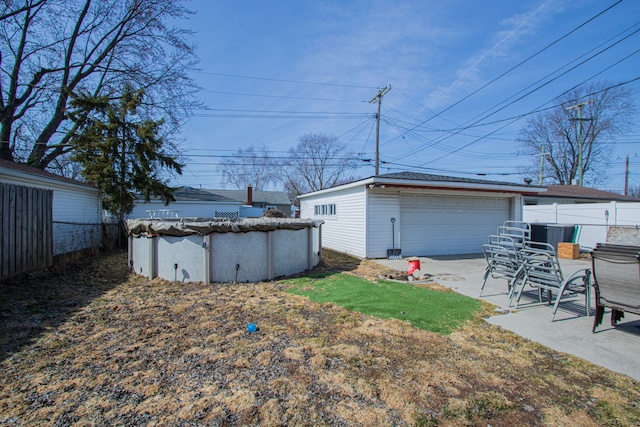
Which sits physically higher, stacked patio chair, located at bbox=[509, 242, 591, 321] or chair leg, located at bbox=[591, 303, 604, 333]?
stacked patio chair, located at bbox=[509, 242, 591, 321]

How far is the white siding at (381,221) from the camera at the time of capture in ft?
33.0

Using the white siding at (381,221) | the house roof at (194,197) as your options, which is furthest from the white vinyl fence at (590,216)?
the house roof at (194,197)

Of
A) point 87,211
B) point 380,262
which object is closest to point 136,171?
point 87,211

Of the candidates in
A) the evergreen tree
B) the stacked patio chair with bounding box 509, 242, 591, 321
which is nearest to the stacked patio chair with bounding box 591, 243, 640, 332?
the stacked patio chair with bounding box 509, 242, 591, 321

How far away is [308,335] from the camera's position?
11.8ft

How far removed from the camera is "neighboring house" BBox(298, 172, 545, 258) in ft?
33.1

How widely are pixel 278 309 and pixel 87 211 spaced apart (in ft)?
39.2

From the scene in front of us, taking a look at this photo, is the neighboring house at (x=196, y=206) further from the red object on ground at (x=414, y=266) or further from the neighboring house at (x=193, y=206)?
the red object on ground at (x=414, y=266)

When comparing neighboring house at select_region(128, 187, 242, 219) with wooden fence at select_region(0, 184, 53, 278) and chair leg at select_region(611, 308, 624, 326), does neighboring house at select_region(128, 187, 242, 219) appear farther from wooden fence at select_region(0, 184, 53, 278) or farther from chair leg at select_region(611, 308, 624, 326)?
chair leg at select_region(611, 308, 624, 326)

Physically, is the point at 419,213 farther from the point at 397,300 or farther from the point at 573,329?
the point at 573,329

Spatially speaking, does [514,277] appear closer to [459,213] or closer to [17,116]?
[459,213]

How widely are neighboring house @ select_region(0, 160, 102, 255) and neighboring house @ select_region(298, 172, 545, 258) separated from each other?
343 inches

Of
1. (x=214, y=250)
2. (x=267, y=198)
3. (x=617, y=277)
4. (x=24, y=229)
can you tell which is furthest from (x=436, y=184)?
(x=267, y=198)

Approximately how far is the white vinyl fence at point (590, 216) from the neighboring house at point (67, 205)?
692 inches
